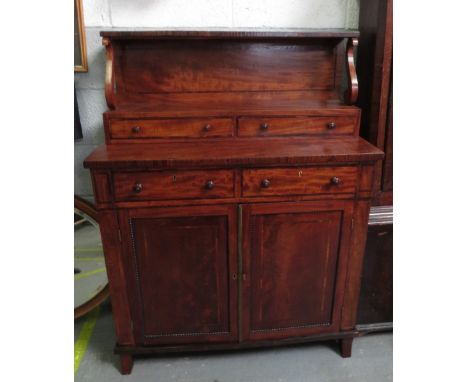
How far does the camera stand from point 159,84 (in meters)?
1.71

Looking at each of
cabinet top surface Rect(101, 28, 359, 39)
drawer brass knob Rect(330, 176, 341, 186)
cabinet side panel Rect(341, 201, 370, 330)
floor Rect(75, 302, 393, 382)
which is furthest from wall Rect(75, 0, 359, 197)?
floor Rect(75, 302, 393, 382)

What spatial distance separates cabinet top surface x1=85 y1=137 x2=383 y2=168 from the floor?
3.38 ft

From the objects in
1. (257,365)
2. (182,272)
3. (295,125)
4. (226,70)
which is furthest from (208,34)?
(257,365)

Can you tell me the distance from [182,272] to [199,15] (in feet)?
4.10

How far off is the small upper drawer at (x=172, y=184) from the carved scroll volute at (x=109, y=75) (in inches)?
15.7

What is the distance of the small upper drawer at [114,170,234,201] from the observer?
1.37 meters

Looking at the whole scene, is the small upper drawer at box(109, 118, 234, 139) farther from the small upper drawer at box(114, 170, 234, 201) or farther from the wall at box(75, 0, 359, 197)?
the wall at box(75, 0, 359, 197)

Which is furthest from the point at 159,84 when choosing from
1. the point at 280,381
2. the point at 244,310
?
the point at 280,381

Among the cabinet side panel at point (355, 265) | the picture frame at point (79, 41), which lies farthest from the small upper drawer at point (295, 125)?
the picture frame at point (79, 41)

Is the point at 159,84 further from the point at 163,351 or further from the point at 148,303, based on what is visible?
the point at 163,351

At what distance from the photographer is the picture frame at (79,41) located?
1711 mm

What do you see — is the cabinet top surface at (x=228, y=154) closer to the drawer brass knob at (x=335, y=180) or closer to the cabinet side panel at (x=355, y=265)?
the drawer brass knob at (x=335, y=180)

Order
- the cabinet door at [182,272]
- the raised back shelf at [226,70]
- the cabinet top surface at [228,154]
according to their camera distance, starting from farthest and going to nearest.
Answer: the raised back shelf at [226,70], the cabinet door at [182,272], the cabinet top surface at [228,154]

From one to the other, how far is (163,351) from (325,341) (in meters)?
0.84
